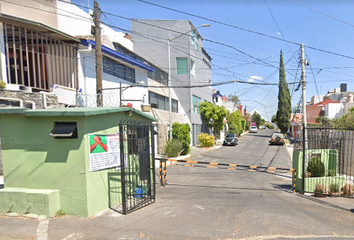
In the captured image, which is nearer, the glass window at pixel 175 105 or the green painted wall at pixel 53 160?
the green painted wall at pixel 53 160

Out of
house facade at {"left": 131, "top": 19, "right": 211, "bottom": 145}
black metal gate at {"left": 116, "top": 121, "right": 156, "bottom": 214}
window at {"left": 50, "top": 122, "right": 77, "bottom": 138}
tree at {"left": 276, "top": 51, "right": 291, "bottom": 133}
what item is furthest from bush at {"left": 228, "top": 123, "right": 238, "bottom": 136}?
window at {"left": 50, "top": 122, "right": 77, "bottom": 138}

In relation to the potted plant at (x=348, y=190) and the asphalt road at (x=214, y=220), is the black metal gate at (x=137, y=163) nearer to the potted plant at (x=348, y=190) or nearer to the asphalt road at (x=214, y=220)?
the asphalt road at (x=214, y=220)

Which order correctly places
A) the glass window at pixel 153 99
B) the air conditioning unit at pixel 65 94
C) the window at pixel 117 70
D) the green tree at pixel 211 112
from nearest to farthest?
1. the air conditioning unit at pixel 65 94
2. the window at pixel 117 70
3. the glass window at pixel 153 99
4. the green tree at pixel 211 112

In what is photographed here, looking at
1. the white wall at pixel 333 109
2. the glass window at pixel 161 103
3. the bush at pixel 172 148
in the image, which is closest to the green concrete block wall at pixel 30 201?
the bush at pixel 172 148

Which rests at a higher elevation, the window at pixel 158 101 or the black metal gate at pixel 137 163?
the window at pixel 158 101

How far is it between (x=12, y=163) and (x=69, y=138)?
66.9 inches

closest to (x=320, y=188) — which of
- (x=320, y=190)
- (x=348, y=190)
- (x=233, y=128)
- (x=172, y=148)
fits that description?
(x=320, y=190)

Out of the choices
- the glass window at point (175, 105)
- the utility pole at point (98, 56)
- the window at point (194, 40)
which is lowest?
the glass window at point (175, 105)

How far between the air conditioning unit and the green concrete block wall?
4532 mm

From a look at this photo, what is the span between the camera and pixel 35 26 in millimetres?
7625

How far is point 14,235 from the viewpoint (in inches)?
159

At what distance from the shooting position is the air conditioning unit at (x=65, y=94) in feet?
27.5

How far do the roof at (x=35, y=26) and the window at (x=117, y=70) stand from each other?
9.82 ft

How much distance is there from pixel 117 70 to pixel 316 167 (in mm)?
11667
